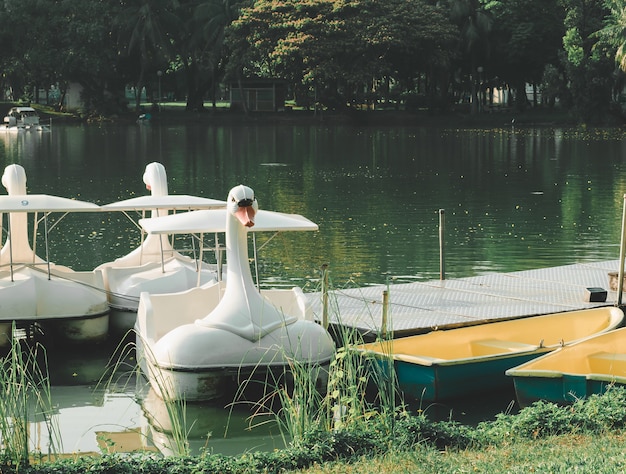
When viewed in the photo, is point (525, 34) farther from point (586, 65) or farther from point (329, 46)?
point (329, 46)

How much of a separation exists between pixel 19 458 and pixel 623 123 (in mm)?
68486

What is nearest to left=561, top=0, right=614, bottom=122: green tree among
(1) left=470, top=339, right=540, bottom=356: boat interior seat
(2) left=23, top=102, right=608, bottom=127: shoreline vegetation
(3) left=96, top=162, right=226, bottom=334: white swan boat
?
(2) left=23, top=102, right=608, bottom=127: shoreline vegetation

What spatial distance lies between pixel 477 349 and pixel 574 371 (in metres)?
1.62

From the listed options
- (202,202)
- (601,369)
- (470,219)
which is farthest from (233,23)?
(601,369)

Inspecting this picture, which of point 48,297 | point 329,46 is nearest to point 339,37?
point 329,46

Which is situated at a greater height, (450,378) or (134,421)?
(450,378)

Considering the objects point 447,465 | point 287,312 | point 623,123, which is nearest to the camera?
point 447,465

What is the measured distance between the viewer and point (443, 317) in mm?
14281

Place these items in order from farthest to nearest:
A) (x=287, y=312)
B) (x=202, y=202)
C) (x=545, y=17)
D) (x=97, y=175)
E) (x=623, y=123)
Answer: (x=545, y=17)
(x=623, y=123)
(x=97, y=175)
(x=202, y=202)
(x=287, y=312)

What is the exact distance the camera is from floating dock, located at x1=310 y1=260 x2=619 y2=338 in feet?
46.0

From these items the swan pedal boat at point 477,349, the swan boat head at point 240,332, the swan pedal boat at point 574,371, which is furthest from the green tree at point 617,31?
the swan boat head at point 240,332

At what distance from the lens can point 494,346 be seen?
12859mm

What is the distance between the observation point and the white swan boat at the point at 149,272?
49.9 feet

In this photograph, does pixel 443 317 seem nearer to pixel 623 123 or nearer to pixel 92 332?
pixel 92 332
